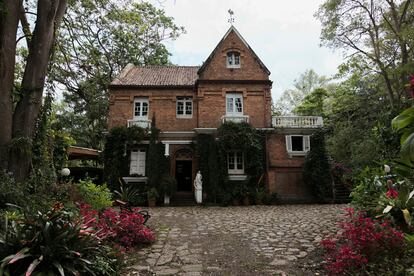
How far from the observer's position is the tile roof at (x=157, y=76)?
61.2 feet

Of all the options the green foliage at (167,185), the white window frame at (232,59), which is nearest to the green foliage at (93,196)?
the green foliage at (167,185)

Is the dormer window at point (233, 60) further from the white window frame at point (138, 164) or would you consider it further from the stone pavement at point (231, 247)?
the stone pavement at point (231, 247)

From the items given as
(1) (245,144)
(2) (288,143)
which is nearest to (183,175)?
(1) (245,144)

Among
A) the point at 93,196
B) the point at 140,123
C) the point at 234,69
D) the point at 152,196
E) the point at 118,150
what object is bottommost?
the point at 152,196

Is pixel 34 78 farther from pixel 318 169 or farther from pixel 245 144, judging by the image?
pixel 318 169

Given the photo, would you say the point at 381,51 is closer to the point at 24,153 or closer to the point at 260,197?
the point at 260,197

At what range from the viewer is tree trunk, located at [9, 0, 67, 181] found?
7.02 metres

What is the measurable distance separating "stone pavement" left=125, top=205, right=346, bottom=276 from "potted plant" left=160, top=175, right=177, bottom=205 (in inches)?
258

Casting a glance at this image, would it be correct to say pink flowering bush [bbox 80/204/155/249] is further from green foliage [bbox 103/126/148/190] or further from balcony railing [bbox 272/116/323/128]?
balcony railing [bbox 272/116/323/128]

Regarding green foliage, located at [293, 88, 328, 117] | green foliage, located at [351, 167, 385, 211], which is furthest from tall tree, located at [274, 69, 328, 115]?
green foliage, located at [351, 167, 385, 211]

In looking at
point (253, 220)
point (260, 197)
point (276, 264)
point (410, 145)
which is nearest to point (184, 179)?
point (260, 197)

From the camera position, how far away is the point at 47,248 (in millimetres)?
4113

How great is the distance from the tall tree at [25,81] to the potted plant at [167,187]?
A: 936 centimetres

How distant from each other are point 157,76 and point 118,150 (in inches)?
234
